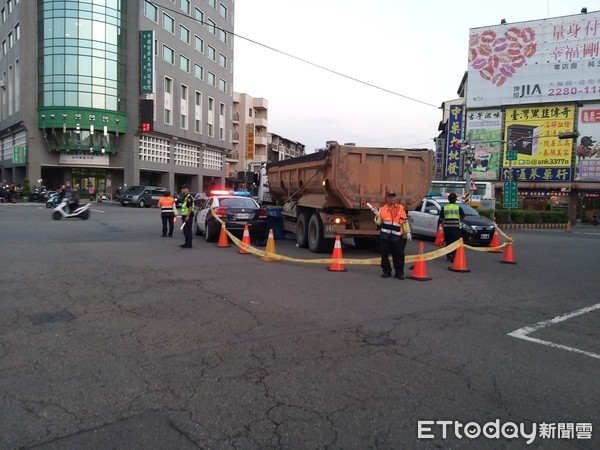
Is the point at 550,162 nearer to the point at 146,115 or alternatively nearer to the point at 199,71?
the point at 146,115

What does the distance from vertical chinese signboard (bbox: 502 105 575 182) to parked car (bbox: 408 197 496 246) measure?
24.4m

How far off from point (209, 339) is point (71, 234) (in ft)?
40.2

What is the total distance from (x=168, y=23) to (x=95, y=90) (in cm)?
1121

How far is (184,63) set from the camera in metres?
50.9

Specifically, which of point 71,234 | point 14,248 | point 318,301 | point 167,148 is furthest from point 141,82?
point 318,301

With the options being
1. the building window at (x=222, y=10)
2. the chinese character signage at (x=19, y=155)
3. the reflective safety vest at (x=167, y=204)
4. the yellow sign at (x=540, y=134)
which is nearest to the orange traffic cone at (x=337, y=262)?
the reflective safety vest at (x=167, y=204)

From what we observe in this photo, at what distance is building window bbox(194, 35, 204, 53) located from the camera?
174 feet

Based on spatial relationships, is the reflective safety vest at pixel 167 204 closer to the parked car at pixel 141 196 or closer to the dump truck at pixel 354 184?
the dump truck at pixel 354 184

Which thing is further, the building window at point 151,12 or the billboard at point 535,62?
the building window at point 151,12

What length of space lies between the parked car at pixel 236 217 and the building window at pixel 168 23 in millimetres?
39219

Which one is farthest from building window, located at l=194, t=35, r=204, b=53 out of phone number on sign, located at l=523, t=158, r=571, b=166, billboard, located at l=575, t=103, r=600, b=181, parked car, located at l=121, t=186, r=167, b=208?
billboard, located at l=575, t=103, r=600, b=181

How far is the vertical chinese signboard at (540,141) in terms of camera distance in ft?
127

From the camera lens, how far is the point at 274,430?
10.4ft

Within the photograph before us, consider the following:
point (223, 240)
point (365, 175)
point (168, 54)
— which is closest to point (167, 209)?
point (223, 240)
